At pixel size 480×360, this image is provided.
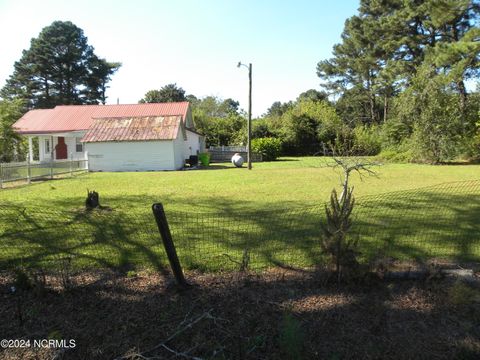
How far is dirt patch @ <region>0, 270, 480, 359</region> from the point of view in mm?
3076

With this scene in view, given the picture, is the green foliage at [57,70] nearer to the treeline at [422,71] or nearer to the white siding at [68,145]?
the white siding at [68,145]

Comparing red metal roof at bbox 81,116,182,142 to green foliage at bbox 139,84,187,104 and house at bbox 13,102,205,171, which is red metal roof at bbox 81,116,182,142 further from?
green foliage at bbox 139,84,187,104

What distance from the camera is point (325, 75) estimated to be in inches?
2255

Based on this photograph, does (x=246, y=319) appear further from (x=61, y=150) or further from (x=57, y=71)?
(x=57, y=71)

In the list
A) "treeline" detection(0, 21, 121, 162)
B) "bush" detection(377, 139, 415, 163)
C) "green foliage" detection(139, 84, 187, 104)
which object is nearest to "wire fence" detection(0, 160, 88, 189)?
"bush" detection(377, 139, 415, 163)

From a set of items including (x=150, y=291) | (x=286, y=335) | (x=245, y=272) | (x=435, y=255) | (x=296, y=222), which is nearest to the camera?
(x=286, y=335)

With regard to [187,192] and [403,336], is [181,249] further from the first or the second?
[187,192]

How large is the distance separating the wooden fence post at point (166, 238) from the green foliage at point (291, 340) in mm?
1279

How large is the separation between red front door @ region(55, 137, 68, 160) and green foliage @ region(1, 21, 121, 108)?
24.0m

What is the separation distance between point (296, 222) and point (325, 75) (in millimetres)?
54018

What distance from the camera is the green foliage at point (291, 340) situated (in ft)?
9.64

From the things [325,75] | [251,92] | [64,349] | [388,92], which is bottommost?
[64,349]

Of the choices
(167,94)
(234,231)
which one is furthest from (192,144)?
(167,94)

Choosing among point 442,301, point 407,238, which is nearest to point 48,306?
point 442,301
